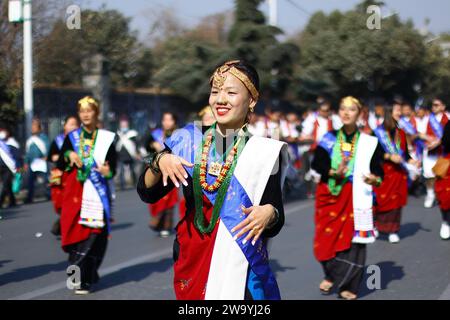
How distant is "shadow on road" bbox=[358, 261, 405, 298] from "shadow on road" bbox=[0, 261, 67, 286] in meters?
3.10

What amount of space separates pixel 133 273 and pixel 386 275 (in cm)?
262

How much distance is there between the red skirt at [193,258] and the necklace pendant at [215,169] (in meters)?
0.12

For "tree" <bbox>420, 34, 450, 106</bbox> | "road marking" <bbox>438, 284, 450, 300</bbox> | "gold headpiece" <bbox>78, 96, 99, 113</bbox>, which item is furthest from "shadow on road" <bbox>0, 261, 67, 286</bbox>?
"tree" <bbox>420, 34, 450, 106</bbox>

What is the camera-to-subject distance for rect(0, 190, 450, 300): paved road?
7.07m

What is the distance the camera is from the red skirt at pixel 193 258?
3.45m

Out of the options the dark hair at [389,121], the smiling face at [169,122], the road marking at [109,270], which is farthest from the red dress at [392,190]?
the road marking at [109,270]

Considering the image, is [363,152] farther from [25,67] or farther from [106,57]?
[106,57]

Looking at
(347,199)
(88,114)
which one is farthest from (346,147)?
(88,114)

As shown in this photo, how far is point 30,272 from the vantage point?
776cm

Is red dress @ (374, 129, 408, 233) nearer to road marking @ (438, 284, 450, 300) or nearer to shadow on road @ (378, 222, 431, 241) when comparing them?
shadow on road @ (378, 222, 431, 241)

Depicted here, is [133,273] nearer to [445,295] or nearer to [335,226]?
[335,226]

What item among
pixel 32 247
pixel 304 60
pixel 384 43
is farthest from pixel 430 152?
pixel 304 60
